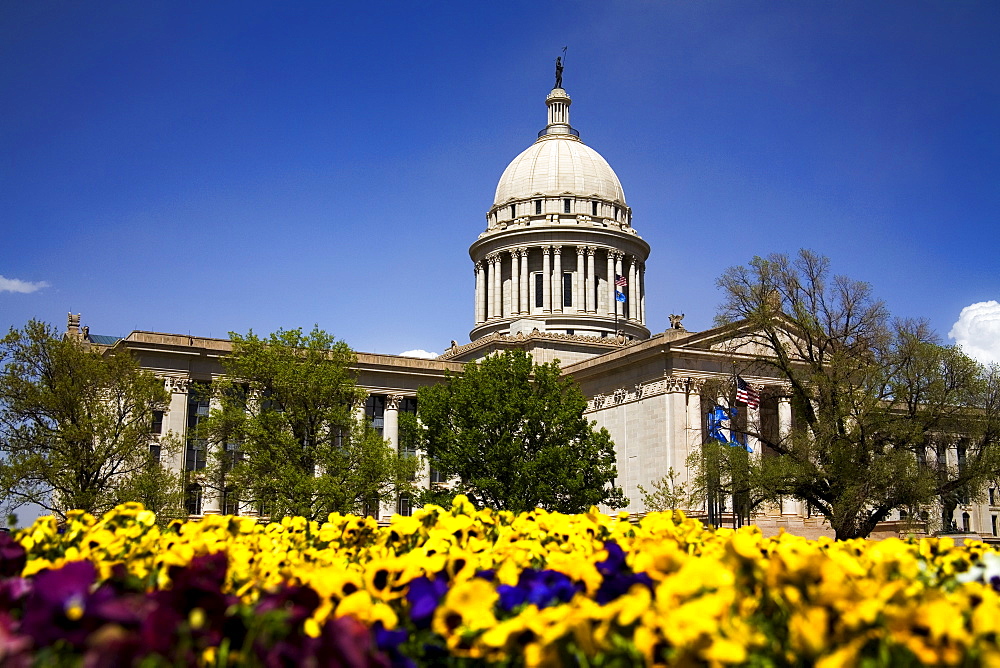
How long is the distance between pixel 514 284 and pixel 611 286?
362 inches

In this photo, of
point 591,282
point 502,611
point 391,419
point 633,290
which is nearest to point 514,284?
point 591,282

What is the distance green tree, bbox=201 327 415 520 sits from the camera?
49.2 m

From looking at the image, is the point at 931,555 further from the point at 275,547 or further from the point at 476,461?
the point at 476,461

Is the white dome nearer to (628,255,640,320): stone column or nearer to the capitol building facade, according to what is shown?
the capitol building facade

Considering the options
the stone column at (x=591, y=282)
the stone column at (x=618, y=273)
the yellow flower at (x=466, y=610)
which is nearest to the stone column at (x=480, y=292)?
the stone column at (x=591, y=282)

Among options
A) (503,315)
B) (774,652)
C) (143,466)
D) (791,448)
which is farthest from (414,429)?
(774,652)

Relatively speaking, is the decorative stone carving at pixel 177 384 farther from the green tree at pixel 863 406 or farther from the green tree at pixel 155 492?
the green tree at pixel 863 406

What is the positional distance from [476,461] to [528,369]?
685cm

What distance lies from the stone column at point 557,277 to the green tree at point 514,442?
3505 cm

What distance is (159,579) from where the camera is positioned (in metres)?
8.18

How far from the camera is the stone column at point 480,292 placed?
99.8 m

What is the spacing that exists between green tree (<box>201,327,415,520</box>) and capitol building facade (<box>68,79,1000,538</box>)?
598cm

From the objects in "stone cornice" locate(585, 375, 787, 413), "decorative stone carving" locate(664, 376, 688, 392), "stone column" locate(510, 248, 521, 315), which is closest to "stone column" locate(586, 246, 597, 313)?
"stone column" locate(510, 248, 521, 315)

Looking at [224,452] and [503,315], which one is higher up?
[503,315]
